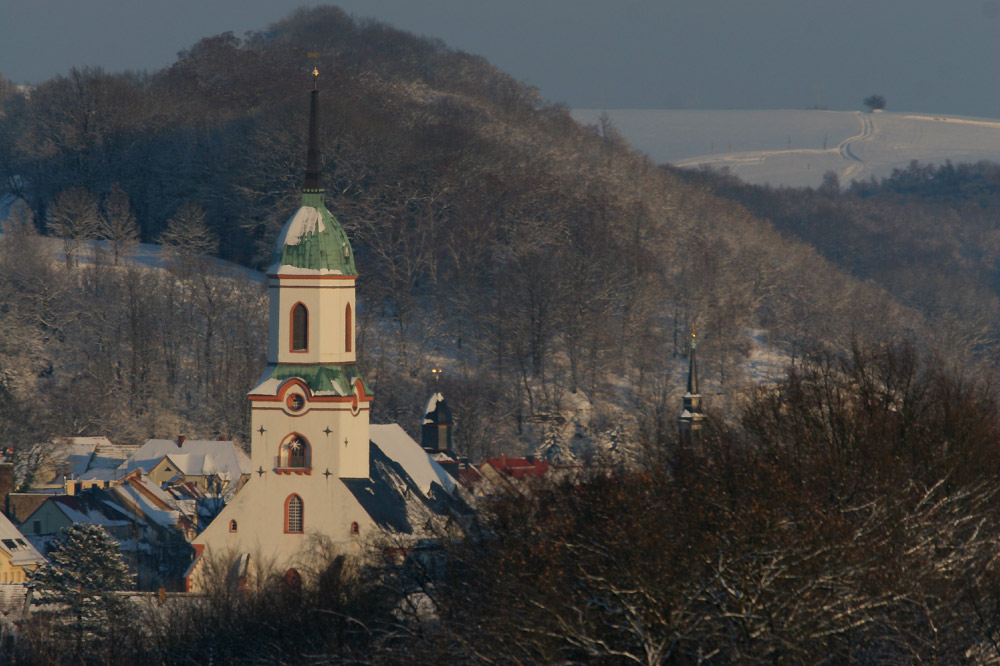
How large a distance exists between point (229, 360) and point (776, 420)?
55139mm

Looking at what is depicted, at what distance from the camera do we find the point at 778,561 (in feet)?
113

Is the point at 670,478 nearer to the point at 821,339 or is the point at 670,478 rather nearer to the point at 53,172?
the point at 821,339

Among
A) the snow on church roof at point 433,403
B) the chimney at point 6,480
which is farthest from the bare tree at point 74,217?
the chimney at point 6,480

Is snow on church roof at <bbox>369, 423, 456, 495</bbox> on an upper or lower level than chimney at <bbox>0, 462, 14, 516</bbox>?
upper

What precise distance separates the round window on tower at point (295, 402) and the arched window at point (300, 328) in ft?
4.45

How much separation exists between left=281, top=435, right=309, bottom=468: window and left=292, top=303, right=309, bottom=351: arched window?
2610 mm

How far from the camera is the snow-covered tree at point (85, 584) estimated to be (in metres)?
53.8

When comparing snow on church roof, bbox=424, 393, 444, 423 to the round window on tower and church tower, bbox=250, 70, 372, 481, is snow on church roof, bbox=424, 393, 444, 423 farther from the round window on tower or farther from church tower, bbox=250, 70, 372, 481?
the round window on tower

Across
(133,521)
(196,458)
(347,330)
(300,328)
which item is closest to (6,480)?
(133,521)

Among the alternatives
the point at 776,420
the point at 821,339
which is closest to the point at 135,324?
the point at 821,339

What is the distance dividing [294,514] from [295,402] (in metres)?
3.54

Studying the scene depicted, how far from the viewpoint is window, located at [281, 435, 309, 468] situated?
65312 mm

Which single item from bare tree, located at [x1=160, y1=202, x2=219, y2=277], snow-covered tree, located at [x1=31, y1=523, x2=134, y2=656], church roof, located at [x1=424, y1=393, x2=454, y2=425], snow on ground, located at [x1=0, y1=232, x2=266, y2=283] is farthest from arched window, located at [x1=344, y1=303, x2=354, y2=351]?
snow on ground, located at [x1=0, y1=232, x2=266, y2=283]

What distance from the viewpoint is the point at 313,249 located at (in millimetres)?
66750
